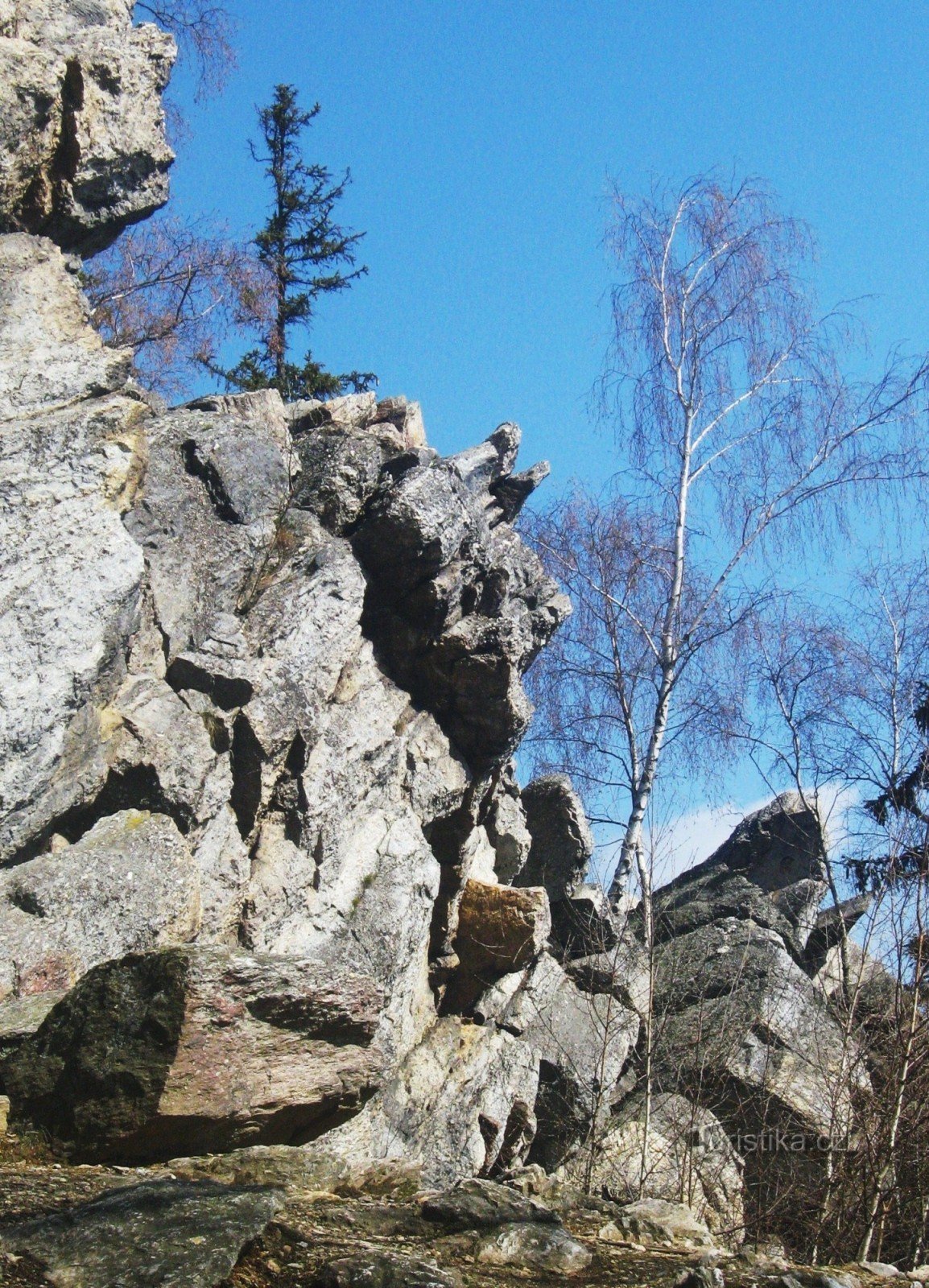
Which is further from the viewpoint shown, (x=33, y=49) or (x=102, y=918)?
(x=33, y=49)

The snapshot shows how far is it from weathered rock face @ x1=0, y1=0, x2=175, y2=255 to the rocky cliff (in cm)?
3

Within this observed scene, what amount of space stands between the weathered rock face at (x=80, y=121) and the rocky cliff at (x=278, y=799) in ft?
0.10

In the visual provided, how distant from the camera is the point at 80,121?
12133mm

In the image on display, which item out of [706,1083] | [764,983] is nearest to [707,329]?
[764,983]

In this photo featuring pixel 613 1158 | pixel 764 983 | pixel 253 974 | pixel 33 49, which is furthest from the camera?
pixel 764 983

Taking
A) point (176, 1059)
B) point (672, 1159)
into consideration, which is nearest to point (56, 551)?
point (176, 1059)

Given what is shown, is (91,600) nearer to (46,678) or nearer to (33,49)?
(46,678)

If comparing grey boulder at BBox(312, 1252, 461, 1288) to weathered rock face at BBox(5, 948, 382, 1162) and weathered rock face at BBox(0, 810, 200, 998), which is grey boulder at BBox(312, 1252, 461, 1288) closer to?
weathered rock face at BBox(5, 948, 382, 1162)

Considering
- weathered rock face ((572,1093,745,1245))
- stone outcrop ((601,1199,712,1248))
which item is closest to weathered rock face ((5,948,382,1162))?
stone outcrop ((601,1199,712,1248))

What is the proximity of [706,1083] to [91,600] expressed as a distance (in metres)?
9.71

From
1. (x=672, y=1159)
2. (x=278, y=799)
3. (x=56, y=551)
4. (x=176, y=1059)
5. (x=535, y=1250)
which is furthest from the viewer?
(x=672, y=1159)

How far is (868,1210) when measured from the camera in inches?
350

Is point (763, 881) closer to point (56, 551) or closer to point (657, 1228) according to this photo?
point (56, 551)

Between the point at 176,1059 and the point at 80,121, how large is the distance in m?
9.58
